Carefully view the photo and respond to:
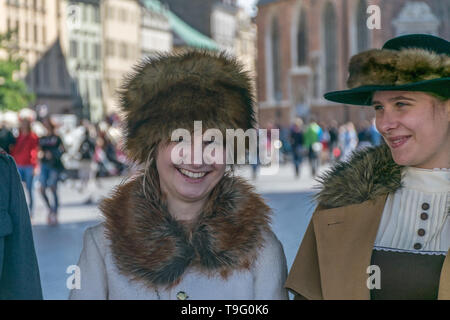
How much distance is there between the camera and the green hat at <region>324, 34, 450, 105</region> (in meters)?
3.35

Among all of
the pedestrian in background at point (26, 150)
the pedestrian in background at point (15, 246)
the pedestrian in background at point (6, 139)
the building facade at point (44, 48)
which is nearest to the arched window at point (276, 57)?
the building facade at point (44, 48)

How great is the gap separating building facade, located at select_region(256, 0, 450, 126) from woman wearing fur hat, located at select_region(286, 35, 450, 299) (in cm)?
4107

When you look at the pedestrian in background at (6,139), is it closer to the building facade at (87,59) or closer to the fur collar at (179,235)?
the fur collar at (179,235)

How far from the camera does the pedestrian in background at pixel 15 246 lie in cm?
331

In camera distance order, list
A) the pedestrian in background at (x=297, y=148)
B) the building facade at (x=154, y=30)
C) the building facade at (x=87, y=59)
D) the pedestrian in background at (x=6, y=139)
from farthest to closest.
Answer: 1. the building facade at (x=154, y=30)
2. the building facade at (x=87, y=59)
3. the pedestrian in background at (x=297, y=148)
4. the pedestrian in background at (x=6, y=139)

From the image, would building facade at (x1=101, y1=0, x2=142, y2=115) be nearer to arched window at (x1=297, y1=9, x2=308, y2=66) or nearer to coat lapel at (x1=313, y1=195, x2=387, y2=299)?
arched window at (x1=297, y1=9, x2=308, y2=66)

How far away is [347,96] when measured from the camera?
363 centimetres

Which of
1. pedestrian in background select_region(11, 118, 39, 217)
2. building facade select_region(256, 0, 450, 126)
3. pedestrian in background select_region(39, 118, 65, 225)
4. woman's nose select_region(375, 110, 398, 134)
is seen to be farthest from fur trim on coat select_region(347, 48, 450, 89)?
building facade select_region(256, 0, 450, 126)

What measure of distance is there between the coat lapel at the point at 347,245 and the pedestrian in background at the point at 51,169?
1111 centimetres

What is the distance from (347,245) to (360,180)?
304 mm

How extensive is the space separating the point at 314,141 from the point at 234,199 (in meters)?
22.3

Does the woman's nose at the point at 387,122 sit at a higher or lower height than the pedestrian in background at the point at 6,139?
higher

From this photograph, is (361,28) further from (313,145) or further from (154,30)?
(313,145)

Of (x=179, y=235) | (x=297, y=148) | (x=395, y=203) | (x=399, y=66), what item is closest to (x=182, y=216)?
(x=179, y=235)
